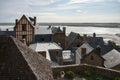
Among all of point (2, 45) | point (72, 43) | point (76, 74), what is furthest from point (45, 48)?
point (2, 45)

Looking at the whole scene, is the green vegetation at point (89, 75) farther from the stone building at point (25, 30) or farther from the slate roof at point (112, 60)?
the stone building at point (25, 30)

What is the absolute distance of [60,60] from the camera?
34.3 metres

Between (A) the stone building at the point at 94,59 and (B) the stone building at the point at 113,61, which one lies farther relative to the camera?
(A) the stone building at the point at 94,59

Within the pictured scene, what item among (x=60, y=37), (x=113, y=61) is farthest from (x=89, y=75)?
(x=60, y=37)

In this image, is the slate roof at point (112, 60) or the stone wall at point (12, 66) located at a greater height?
the stone wall at point (12, 66)

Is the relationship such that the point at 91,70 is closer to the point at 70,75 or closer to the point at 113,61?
the point at 70,75

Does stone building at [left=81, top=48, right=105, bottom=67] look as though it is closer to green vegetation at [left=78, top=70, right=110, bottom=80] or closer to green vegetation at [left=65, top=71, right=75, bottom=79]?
green vegetation at [left=78, top=70, right=110, bottom=80]

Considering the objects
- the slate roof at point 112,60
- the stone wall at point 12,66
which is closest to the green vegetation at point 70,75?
the stone wall at point 12,66

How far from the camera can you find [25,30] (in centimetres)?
4650

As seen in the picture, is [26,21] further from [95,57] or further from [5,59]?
[5,59]

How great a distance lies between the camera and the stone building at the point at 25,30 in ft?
150

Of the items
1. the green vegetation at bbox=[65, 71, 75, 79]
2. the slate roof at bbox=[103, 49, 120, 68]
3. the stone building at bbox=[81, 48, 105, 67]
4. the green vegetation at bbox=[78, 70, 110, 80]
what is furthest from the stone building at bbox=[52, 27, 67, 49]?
the green vegetation at bbox=[65, 71, 75, 79]

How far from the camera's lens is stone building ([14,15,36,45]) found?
45812 mm

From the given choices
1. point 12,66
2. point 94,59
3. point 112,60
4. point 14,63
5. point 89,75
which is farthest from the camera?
point 112,60
